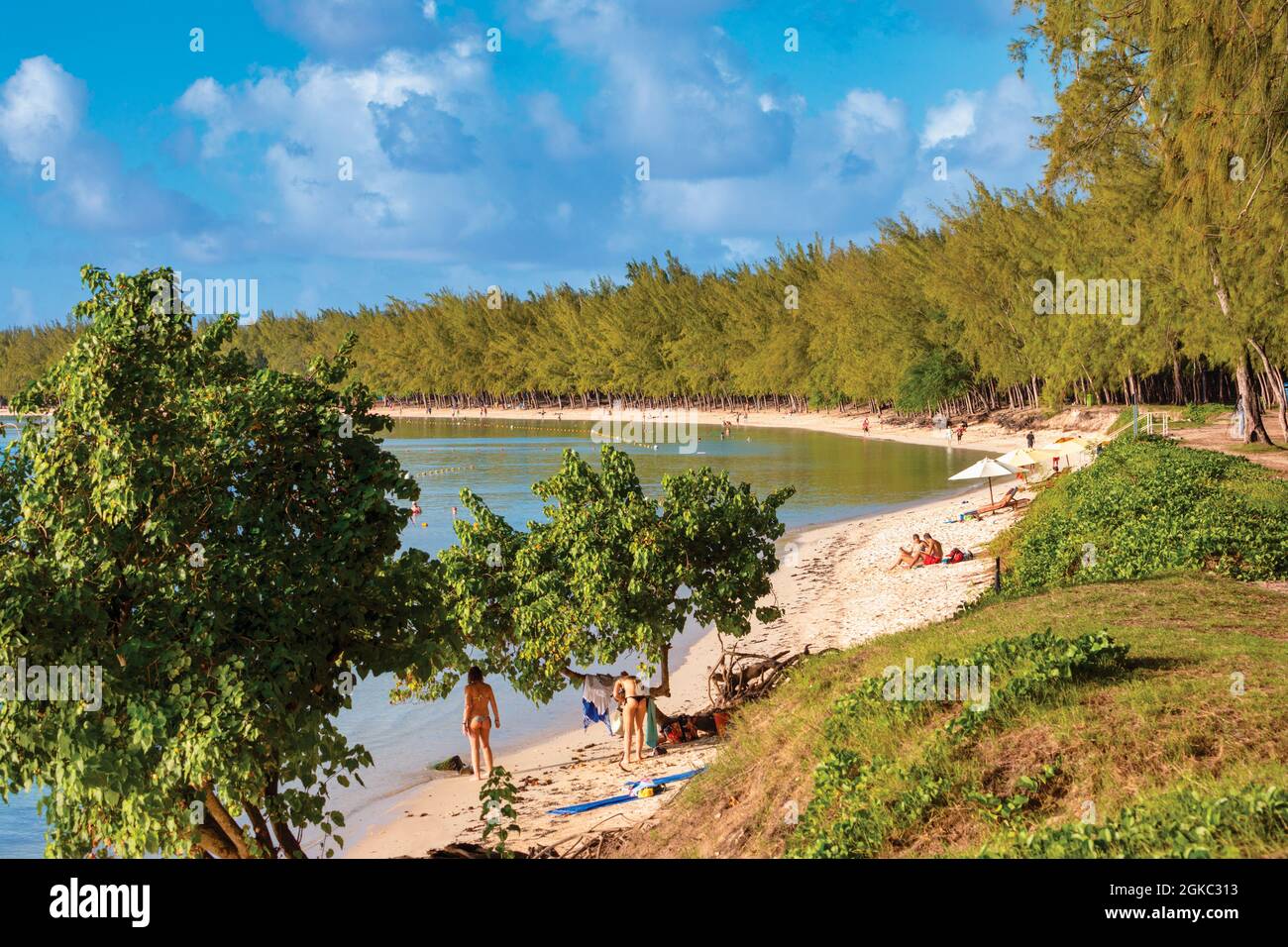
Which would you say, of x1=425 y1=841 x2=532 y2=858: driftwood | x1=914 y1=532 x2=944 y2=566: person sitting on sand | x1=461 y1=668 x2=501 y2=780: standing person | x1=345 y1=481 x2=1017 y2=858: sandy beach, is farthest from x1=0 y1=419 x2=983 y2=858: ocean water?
x1=914 y1=532 x2=944 y2=566: person sitting on sand

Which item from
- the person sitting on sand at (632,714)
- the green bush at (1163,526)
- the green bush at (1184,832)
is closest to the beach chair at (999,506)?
the green bush at (1163,526)

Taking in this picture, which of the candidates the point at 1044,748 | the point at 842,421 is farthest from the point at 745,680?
the point at 842,421

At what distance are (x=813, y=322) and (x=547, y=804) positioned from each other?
323 feet

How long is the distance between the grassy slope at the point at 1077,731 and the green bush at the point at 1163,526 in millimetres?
2085

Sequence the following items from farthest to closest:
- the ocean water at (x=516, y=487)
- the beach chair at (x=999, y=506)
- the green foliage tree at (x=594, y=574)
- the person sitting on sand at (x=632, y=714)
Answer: the beach chair at (x=999, y=506) < the ocean water at (x=516, y=487) < the green foliage tree at (x=594, y=574) < the person sitting on sand at (x=632, y=714)

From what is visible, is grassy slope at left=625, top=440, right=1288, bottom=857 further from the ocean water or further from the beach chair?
the beach chair

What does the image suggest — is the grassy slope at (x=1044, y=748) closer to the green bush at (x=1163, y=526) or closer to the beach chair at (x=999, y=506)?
the green bush at (x=1163, y=526)

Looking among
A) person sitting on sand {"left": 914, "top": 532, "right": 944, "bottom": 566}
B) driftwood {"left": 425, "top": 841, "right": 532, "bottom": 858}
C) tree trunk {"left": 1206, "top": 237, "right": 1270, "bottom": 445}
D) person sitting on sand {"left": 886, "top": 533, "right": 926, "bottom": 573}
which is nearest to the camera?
driftwood {"left": 425, "top": 841, "right": 532, "bottom": 858}

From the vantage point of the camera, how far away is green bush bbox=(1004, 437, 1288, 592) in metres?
16.6

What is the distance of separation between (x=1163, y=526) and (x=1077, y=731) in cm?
1084

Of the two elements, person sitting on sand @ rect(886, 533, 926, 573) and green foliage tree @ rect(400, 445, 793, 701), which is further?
person sitting on sand @ rect(886, 533, 926, 573)

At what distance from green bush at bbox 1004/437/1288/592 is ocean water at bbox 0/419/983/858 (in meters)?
8.49

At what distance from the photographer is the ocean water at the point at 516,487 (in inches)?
707
